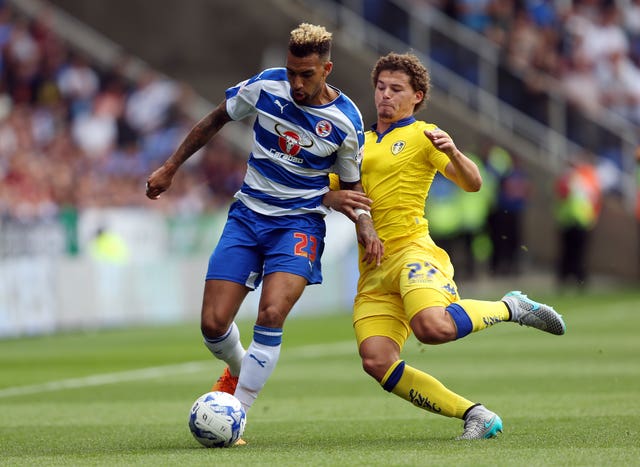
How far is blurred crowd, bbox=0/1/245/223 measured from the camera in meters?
24.0

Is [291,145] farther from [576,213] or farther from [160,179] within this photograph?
[576,213]

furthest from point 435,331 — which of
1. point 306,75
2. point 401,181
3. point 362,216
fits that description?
point 306,75

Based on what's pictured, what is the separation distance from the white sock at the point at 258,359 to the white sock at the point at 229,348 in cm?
37

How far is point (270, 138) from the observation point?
343 inches

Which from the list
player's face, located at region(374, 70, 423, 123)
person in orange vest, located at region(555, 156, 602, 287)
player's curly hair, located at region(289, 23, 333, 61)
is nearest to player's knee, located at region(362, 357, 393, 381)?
player's face, located at region(374, 70, 423, 123)

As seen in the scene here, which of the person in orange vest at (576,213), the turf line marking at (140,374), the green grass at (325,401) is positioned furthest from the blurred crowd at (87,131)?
the turf line marking at (140,374)

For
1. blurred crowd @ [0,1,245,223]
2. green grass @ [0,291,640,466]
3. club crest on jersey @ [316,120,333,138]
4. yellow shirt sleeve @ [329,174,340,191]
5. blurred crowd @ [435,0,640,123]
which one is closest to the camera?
green grass @ [0,291,640,466]

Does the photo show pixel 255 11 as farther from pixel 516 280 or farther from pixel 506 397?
pixel 506 397

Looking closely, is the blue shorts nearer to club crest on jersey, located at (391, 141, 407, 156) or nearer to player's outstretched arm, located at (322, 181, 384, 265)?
player's outstretched arm, located at (322, 181, 384, 265)

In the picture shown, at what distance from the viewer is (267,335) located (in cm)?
849

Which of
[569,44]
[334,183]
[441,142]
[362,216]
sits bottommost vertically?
[362,216]

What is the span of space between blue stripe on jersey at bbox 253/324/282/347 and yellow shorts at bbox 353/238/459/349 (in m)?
0.50

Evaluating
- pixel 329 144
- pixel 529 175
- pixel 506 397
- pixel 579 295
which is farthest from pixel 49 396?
pixel 529 175

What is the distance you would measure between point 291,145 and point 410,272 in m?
1.03
